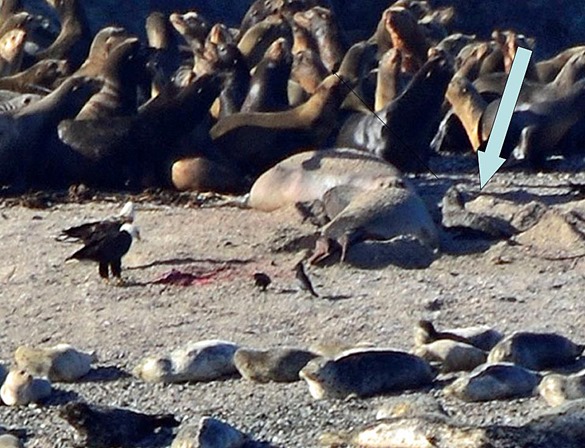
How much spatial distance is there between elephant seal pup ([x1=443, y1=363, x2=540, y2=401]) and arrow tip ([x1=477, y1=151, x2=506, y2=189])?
13.7 ft

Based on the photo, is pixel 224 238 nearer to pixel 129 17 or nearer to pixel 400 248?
pixel 400 248

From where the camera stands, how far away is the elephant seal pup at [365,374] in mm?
4809

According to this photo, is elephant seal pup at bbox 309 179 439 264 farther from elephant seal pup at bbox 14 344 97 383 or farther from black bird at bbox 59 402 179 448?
black bird at bbox 59 402 179 448

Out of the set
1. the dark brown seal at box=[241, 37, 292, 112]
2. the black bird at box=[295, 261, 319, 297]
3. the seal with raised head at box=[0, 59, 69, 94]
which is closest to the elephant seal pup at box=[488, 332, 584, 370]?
the black bird at box=[295, 261, 319, 297]

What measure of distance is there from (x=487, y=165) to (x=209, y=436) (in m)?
5.18

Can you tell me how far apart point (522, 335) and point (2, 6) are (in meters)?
10.1

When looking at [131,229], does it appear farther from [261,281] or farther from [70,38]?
[70,38]

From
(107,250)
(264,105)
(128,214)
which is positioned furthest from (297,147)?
(107,250)

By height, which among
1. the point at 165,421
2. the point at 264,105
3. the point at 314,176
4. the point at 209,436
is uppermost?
the point at 209,436

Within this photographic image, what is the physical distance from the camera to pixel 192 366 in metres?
5.20

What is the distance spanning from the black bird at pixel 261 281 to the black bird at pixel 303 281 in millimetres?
122

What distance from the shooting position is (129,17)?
1628cm

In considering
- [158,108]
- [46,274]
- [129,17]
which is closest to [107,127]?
[158,108]

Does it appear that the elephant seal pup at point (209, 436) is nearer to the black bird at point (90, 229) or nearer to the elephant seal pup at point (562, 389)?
the elephant seal pup at point (562, 389)
